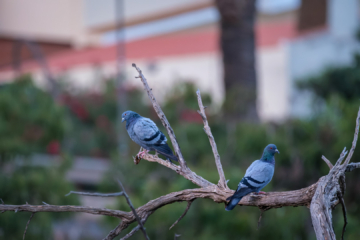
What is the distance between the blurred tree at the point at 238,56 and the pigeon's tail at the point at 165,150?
5979 millimetres

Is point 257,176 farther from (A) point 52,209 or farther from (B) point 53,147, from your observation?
(B) point 53,147

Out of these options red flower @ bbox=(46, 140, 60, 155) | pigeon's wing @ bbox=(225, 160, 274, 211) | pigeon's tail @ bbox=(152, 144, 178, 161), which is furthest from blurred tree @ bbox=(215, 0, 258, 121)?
pigeon's wing @ bbox=(225, 160, 274, 211)

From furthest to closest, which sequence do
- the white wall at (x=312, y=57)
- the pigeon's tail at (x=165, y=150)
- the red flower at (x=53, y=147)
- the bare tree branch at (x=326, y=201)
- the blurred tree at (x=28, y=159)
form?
the white wall at (x=312, y=57) < the red flower at (x=53, y=147) < the blurred tree at (x=28, y=159) < the pigeon's tail at (x=165, y=150) < the bare tree branch at (x=326, y=201)

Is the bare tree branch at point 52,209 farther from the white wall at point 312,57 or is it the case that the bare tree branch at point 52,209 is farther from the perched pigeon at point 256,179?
the white wall at point 312,57

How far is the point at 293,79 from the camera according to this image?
35.8ft

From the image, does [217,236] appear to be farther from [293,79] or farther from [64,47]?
[64,47]

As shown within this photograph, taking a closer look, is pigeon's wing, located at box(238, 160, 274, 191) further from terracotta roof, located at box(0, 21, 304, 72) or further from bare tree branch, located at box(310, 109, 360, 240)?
terracotta roof, located at box(0, 21, 304, 72)

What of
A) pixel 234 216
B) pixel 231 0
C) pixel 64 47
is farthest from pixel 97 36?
pixel 234 216

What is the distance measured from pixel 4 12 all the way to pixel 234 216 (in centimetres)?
838

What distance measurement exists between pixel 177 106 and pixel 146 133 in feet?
23.3

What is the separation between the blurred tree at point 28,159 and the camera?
5066 mm

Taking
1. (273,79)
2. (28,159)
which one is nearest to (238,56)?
(28,159)

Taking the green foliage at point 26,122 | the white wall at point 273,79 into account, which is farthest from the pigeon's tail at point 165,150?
the white wall at point 273,79

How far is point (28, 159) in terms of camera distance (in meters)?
5.62
